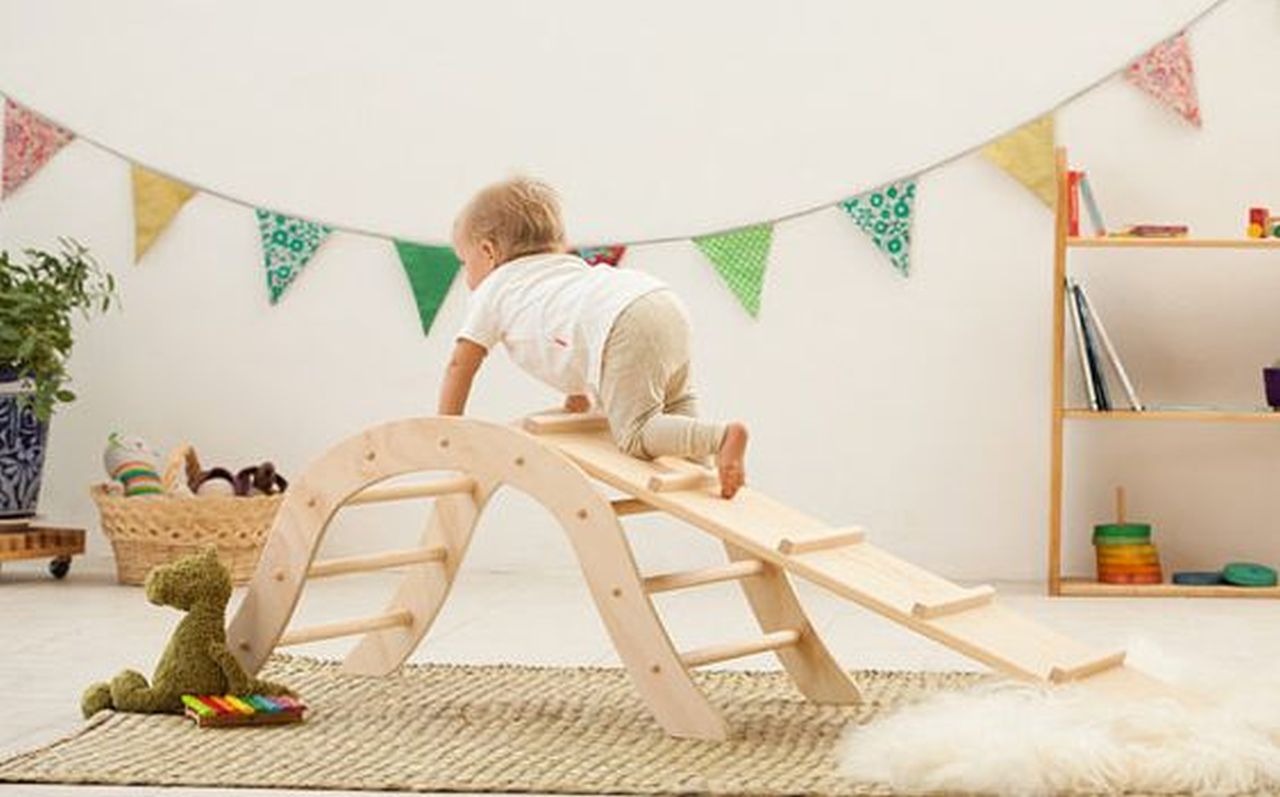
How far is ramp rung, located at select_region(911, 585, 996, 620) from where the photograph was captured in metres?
2.35

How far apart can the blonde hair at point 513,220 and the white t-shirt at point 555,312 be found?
2 centimetres

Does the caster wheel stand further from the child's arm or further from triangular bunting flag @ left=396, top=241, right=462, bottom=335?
the child's arm

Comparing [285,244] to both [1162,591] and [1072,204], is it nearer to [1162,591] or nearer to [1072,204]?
[1072,204]

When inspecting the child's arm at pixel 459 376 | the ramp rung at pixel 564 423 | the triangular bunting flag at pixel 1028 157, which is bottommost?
the ramp rung at pixel 564 423

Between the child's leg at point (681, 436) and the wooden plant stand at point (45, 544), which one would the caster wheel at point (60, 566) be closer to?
the wooden plant stand at point (45, 544)

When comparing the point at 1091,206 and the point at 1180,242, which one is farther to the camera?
the point at 1091,206

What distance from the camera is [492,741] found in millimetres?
2445

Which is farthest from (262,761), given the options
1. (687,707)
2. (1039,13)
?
(1039,13)

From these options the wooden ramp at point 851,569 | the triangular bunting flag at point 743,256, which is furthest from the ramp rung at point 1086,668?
the triangular bunting flag at point 743,256

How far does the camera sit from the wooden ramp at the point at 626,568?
7.86 feet

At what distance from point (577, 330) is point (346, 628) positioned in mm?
475

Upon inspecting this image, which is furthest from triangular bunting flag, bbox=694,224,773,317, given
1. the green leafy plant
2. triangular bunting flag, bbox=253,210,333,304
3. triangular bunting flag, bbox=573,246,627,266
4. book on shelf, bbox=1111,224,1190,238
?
the green leafy plant

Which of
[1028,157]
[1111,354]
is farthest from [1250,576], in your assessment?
[1028,157]

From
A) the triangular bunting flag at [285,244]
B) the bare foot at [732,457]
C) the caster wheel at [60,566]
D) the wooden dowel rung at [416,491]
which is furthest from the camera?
the triangular bunting flag at [285,244]
